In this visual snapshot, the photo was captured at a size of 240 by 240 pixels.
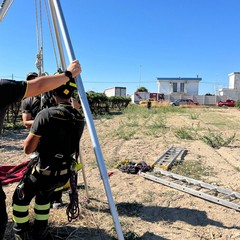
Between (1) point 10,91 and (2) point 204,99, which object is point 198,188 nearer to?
(1) point 10,91

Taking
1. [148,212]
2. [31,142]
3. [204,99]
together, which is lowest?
[148,212]

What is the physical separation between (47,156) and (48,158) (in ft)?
0.07

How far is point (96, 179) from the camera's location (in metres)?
5.67

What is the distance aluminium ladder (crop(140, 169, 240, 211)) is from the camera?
4.56 meters

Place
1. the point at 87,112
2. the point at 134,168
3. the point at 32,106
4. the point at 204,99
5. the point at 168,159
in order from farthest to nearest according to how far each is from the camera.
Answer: the point at 204,99, the point at 168,159, the point at 134,168, the point at 32,106, the point at 87,112

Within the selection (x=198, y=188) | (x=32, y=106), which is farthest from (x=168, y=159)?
(x=32, y=106)

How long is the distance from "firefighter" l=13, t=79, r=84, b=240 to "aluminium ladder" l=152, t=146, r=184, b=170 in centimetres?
384

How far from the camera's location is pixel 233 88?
68250 mm

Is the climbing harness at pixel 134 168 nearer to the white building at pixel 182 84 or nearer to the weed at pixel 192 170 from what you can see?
the weed at pixel 192 170

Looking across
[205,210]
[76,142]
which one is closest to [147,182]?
[205,210]

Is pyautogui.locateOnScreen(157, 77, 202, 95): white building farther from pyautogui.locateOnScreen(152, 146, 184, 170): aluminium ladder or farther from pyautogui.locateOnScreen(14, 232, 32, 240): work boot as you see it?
pyautogui.locateOnScreen(14, 232, 32, 240): work boot

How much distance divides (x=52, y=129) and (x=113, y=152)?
19.3 feet

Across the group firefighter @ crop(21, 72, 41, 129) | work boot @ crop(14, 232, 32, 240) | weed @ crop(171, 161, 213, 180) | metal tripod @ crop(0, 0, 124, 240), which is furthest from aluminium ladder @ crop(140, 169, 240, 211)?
work boot @ crop(14, 232, 32, 240)

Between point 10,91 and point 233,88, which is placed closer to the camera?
point 10,91
